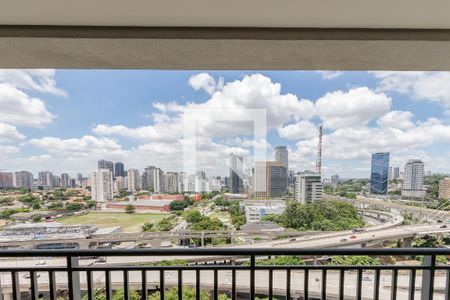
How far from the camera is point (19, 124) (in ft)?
15.2

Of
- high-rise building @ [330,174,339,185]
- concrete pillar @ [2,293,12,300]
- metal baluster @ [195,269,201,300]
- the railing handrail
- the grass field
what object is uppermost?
the railing handrail

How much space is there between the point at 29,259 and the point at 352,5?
7.57ft

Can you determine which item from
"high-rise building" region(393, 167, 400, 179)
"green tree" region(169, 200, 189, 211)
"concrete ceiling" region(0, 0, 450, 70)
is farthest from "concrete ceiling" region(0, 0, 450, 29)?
"green tree" region(169, 200, 189, 211)

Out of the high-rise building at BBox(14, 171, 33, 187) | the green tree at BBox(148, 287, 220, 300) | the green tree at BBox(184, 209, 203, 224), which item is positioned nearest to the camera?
the green tree at BBox(148, 287, 220, 300)

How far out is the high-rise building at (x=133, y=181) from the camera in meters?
3.43

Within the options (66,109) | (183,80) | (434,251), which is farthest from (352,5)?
(66,109)

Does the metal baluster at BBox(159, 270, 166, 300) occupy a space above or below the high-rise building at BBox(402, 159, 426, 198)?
below

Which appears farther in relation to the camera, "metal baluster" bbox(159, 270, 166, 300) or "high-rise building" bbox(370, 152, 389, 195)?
"high-rise building" bbox(370, 152, 389, 195)

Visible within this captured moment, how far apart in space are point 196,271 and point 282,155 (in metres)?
2.98

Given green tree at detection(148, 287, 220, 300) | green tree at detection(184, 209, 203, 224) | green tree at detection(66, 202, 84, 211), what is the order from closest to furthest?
green tree at detection(148, 287, 220, 300)
green tree at detection(66, 202, 84, 211)
green tree at detection(184, 209, 203, 224)

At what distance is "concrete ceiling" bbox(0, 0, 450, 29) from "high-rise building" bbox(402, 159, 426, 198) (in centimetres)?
243

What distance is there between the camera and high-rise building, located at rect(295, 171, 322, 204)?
11.8 ft

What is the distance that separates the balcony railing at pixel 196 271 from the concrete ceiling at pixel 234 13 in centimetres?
135

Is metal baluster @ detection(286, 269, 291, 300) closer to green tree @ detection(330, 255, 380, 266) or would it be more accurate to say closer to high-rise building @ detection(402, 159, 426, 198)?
green tree @ detection(330, 255, 380, 266)
